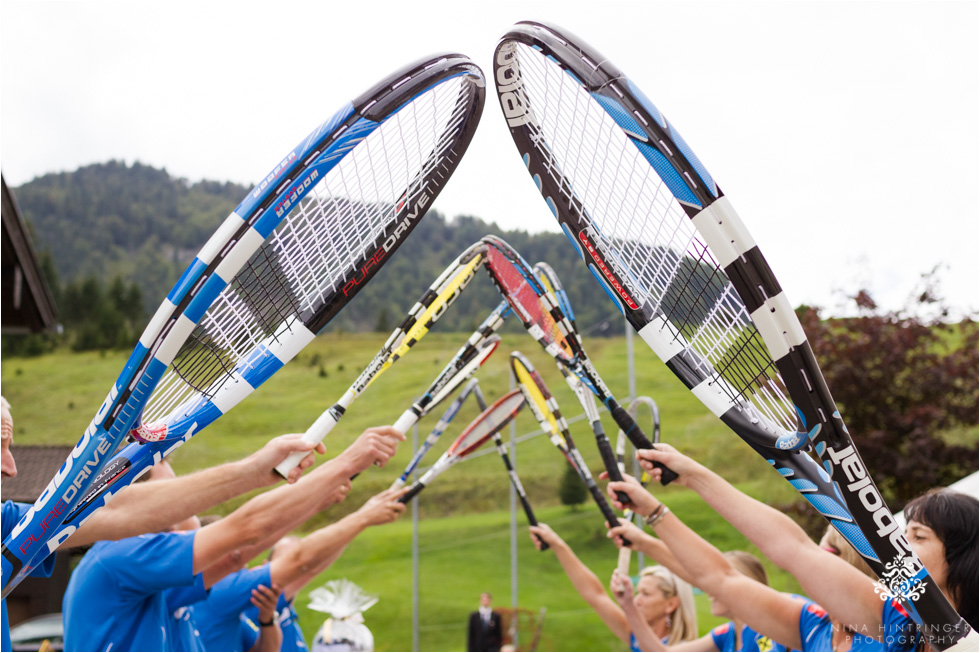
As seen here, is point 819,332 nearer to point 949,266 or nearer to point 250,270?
point 949,266

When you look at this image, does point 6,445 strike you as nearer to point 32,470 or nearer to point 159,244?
point 32,470

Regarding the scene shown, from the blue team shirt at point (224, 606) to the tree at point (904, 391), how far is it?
9099 millimetres

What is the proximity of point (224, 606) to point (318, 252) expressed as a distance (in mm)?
2477

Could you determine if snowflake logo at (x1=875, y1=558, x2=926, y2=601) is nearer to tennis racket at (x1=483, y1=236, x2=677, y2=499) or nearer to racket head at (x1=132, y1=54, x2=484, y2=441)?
tennis racket at (x1=483, y1=236, x2=677, y2=499)

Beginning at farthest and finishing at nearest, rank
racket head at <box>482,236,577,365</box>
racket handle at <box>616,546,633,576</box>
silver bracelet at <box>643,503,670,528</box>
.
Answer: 1. racket handle at <box>616,546,633,576</box>
2. racket head at <box>482,236,577,365</box>
3. silver bracelet at <box>643,503,670,528</box>

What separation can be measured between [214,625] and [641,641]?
2.33 meters

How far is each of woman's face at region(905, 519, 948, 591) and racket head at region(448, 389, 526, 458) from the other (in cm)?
309

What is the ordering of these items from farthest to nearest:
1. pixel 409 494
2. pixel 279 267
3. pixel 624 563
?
1. pixel 409 494
2. pixel 624 563
3. pixel 279 267

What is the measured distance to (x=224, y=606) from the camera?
4059 millimetres

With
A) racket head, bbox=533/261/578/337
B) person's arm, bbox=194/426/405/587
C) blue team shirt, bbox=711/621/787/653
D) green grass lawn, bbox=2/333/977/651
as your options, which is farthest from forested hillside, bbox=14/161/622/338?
person's arm, bbox=194/426/405/587

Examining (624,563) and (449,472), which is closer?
(624,563)

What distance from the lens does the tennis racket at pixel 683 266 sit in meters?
1.74

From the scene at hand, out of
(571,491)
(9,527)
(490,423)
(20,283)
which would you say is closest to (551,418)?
(490,423)

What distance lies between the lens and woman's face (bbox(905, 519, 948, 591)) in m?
2.21
